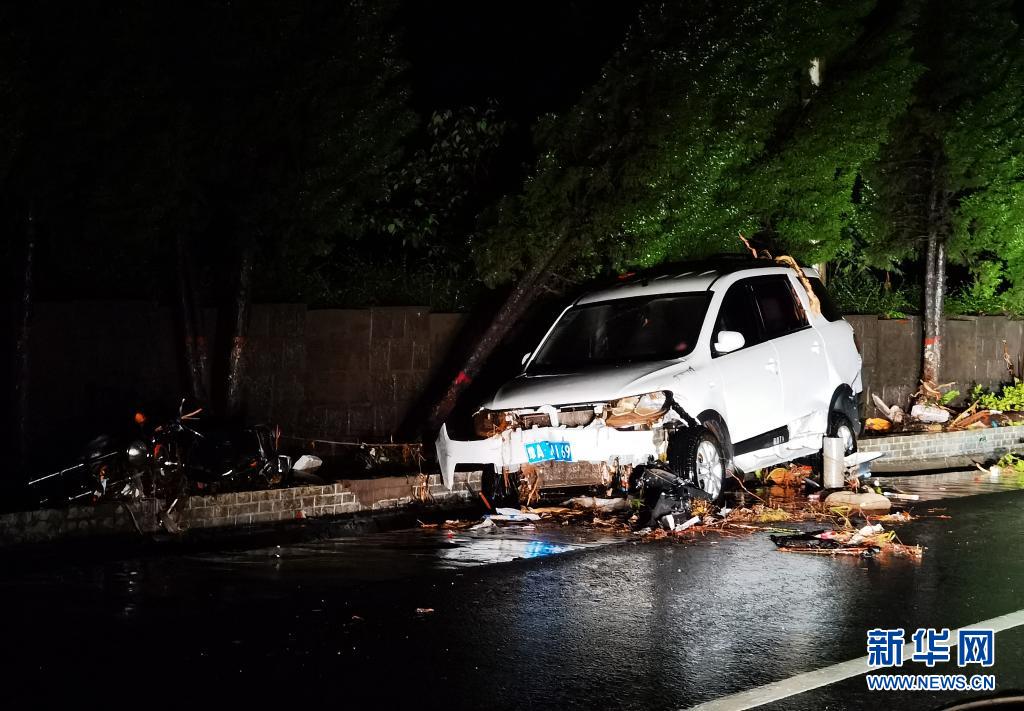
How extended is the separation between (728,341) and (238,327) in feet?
16.0

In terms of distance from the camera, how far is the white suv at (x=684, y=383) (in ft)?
33.8

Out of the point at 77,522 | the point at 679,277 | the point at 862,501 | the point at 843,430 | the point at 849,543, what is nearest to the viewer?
the point at 849,543

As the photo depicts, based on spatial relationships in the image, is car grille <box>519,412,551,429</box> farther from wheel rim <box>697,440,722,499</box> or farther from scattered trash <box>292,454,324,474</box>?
scattered trash <box>292,454,324,474</box>

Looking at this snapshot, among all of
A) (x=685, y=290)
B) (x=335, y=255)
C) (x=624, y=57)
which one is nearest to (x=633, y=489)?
(x=685, y=290)

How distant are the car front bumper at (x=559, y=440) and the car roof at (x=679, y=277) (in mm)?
2035

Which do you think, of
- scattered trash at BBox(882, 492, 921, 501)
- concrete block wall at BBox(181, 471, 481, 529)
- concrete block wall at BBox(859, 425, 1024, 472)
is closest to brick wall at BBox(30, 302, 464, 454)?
concrete block wall at BBox(181, 471, 481, 529)

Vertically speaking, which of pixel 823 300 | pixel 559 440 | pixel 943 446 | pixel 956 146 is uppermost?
pixel 956 146

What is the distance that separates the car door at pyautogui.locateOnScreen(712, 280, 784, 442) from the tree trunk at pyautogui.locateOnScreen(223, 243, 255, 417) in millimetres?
4656

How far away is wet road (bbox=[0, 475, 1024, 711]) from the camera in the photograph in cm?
571

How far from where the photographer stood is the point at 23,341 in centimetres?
1075

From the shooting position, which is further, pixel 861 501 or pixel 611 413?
pixel 861 501

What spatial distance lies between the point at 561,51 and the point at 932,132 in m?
5.84

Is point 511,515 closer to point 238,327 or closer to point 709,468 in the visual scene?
point 709,468

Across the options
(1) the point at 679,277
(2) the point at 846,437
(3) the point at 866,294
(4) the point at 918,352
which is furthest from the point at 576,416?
(3) the point at 866,294
